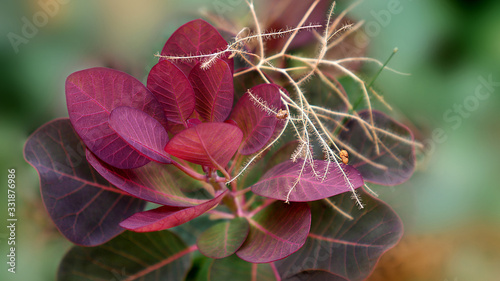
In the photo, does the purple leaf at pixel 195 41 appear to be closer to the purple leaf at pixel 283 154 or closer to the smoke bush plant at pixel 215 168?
the smoke bush plant at pixel 215 168

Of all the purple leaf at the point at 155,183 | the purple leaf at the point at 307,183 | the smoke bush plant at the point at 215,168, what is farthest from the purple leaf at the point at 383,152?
the purple leaf at the point at 155,183

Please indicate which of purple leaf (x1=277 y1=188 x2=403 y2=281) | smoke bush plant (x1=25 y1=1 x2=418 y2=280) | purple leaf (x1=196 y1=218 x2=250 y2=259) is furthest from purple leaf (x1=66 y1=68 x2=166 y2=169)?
purple leaf (x1=277 y1=188 x2=403 y2=281)

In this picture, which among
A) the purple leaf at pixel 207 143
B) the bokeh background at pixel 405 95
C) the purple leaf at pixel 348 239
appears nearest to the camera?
the purple leaf at pixel 207 143

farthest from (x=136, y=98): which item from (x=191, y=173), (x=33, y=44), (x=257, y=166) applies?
(x=33, y=44)

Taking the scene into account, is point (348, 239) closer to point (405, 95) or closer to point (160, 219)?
point (160, 219)

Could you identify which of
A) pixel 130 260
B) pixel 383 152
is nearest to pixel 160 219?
pixel 130 260

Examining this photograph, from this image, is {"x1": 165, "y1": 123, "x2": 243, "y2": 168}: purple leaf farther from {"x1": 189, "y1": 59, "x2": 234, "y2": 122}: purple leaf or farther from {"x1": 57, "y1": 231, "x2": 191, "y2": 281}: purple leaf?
{"x1": 57, "y1": 231, "x2": 191, "y2": 281}: purple leaf
